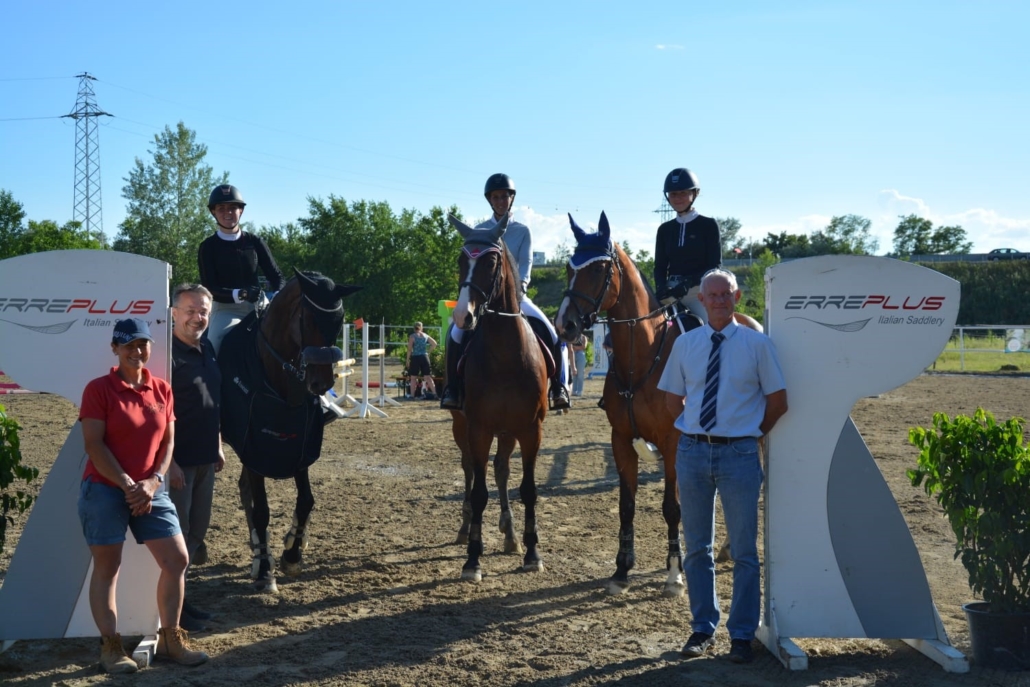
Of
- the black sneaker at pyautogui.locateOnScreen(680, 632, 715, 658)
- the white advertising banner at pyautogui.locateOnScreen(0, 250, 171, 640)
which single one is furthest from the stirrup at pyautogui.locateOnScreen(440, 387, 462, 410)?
the black sneaker at pyautogui.locateOnScreen(680, 632, 715, 658)

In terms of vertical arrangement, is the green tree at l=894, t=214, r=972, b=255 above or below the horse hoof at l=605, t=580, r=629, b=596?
above

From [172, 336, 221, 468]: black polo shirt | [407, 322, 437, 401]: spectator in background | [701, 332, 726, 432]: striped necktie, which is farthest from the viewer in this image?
[407, 322, 437, 401]: spectator in background

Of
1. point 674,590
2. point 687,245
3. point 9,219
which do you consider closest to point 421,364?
point 687,245

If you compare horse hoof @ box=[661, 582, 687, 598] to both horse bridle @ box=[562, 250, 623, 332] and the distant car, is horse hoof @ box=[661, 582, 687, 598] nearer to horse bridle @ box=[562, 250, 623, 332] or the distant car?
horse bridle @ box=[562, 250, 623, 332]

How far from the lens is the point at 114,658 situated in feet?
16.0

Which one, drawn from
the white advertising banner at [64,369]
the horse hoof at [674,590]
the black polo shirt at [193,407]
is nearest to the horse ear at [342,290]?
the black polo shirt at [193,407]

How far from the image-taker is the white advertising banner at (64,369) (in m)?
5.20

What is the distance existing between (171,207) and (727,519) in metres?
60.3

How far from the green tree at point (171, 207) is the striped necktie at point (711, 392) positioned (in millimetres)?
57391

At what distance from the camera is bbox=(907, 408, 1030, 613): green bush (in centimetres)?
483

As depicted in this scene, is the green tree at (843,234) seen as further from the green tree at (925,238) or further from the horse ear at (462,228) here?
the horse ear at (462,228)

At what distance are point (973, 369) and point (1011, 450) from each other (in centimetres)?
2776

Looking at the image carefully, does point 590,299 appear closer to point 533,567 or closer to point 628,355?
point 628,355

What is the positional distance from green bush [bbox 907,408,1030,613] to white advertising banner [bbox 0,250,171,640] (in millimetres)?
4632
